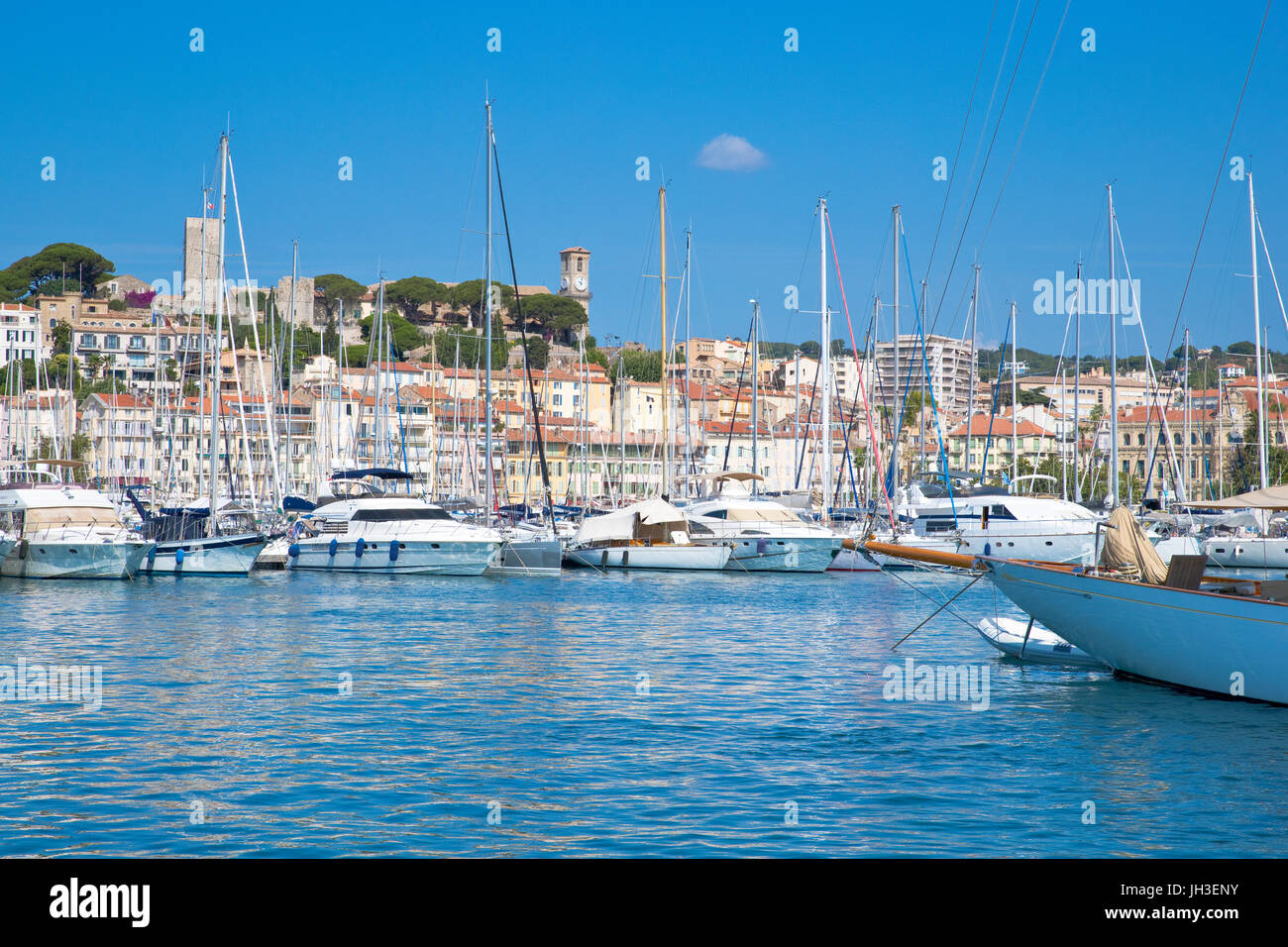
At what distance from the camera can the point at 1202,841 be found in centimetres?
991

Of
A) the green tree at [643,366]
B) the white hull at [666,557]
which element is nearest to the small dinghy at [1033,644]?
the white hull at [666,557]

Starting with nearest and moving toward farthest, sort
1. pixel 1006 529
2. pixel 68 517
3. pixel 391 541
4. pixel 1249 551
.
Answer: pixel 68 517 < pixel 391 541 < pixel 1006 529 < pixel 1249 551

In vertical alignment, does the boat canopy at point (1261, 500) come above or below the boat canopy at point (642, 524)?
above

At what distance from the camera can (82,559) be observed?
1359 inches

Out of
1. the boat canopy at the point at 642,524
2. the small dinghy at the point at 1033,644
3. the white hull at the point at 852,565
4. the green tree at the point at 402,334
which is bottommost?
the white hull at the point at 852,565

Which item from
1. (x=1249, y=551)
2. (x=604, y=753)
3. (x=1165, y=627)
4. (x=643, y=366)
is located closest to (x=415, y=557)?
(x=604, y=753)

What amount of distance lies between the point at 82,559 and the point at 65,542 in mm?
627

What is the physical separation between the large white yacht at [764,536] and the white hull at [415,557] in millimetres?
6981

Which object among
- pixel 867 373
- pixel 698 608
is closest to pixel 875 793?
pixel 698 608

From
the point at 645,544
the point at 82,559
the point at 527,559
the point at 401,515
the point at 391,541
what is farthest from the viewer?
the point at 645,544

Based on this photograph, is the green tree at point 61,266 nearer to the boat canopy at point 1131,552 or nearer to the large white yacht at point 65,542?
the large white yacht at point 65,542

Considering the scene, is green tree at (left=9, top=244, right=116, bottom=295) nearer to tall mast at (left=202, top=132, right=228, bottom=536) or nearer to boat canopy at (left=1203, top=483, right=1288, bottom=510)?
tall mast at (left=202, top=132, right=228, bottom=536)

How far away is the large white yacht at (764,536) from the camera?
3978cm

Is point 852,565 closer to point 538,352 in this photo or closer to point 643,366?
point 643,366
